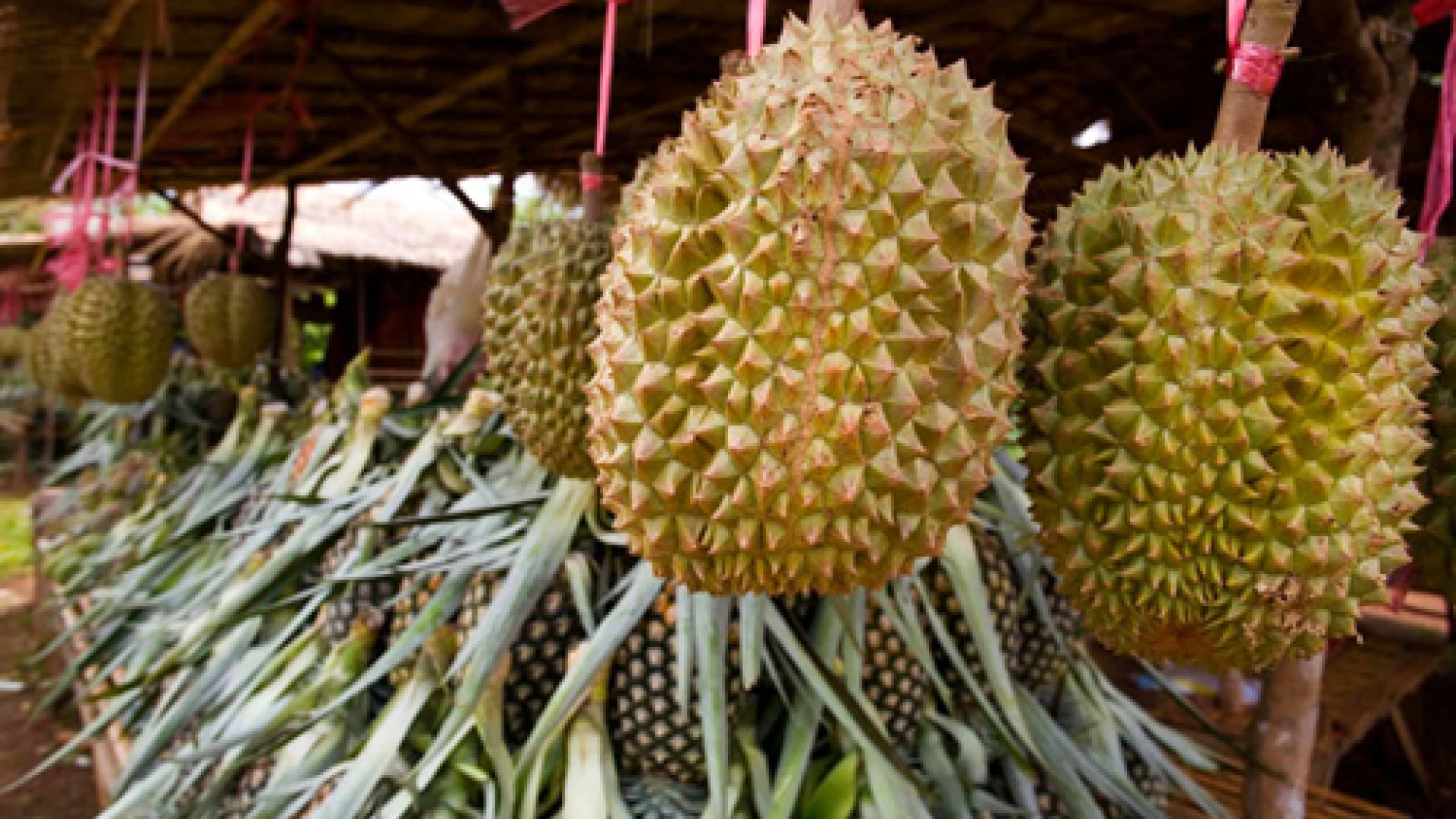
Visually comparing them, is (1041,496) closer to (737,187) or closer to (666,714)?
(737,187)

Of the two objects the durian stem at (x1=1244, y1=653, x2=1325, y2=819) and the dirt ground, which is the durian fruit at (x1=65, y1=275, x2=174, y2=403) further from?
the durian stem at (x1=1244, y1=653, x2=1325, y2=819)

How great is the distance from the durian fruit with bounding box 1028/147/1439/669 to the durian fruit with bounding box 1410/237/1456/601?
0.10 meters

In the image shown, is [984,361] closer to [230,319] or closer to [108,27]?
[108,27]

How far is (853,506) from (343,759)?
1.27m

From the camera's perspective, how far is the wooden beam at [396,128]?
2.36 metres

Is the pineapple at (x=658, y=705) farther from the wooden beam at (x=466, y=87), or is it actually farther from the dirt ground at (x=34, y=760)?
the dirt ground at (x=34, y=760)

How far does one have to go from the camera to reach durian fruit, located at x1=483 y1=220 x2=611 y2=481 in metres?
1.04

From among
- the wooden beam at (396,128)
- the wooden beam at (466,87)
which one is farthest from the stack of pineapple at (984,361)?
the wooden beam at (396,128)

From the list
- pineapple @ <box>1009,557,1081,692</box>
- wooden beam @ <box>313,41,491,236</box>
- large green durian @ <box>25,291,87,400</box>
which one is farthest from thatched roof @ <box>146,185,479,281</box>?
pineapple @ <box>1009,557,1081,692</box>

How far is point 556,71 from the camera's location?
2.53 meters

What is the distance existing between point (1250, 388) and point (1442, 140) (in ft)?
0.99

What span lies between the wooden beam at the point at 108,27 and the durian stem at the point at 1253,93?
6.33 feet

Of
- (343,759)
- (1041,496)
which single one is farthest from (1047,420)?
(343,759)

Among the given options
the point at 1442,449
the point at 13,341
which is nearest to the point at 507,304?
the point at 1442,449
